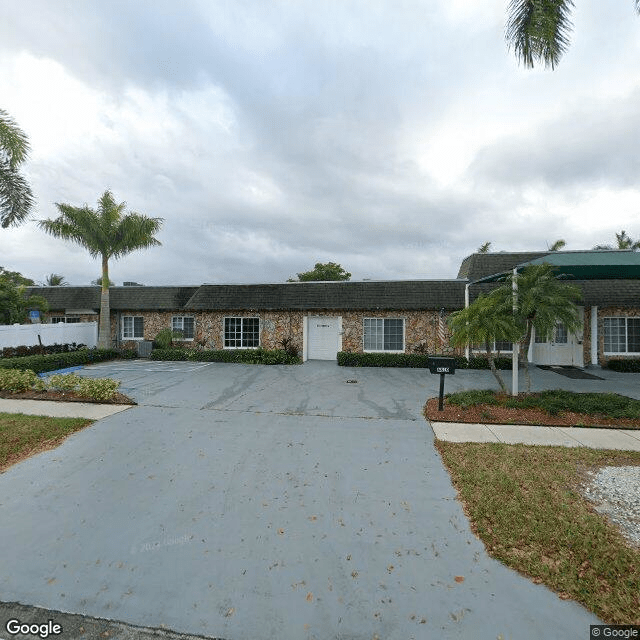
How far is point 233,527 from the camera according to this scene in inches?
156

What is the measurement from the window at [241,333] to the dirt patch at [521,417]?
12.5m

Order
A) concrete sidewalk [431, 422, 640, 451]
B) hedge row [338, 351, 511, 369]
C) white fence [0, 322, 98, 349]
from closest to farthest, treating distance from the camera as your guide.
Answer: concrete sidewalk [431, 422, 640, 451], white fence [0, 322, 98, 349], hedge row [338, 351, 511, 369]

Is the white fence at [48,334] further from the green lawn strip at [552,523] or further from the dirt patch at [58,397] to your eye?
the green lawn strip at [552,523]

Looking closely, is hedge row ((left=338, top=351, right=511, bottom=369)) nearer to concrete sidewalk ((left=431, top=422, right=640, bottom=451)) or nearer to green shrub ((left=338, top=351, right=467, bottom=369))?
green shrub ((left=338, top=351, right=467, bottom=369))

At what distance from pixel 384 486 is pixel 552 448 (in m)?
3.72

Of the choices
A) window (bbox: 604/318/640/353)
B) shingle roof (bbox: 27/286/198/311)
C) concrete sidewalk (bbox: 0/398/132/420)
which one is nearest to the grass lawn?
concrete sidewalk (bbox: 0/398/132/420)

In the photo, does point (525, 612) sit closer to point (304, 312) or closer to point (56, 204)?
point (304, 312)

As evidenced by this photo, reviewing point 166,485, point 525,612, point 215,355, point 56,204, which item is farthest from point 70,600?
point 56,204

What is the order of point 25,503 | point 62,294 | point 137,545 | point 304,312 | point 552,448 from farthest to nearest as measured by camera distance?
point 62,294
point 304,312
point 552,448
point 25,503
point 137,545

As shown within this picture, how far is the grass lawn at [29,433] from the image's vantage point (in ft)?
19.8

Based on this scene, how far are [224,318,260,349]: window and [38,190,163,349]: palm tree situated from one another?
656 cm

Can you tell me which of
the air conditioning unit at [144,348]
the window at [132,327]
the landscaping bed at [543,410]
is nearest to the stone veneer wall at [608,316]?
the landscaping bed at [543,410]

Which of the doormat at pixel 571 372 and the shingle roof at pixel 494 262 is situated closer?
the doormat at pixel 571 372

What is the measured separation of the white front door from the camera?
16406mm
